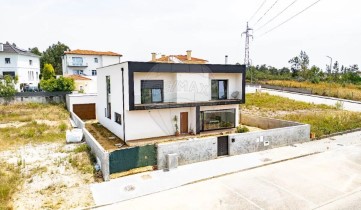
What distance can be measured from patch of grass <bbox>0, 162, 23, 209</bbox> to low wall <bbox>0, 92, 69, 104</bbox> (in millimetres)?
20846

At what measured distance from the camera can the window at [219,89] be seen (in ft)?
71.8

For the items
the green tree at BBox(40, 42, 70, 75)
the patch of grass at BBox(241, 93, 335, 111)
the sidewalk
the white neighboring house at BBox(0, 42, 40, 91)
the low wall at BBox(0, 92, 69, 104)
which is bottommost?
the sidewalk

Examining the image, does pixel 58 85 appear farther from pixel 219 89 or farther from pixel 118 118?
pixel 219 89

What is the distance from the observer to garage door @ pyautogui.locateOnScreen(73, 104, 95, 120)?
93.2ft

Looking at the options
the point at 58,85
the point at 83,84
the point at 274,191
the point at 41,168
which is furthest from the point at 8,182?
the point at 83,84

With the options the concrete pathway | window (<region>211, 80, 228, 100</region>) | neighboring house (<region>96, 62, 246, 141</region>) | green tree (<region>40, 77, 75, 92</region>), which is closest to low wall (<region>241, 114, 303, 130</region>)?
neighboring house (<region>96, 62, 246, 141</region>)

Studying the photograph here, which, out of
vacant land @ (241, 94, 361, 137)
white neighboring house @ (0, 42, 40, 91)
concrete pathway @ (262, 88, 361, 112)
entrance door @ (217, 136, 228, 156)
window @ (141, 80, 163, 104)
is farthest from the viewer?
white neighboring house @ (0, 42, 40, 91)

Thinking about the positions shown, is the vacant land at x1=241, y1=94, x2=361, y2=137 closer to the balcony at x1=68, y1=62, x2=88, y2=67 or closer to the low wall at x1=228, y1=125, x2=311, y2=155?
the low wall at x1=228, y1=125, x2=311, y2=155

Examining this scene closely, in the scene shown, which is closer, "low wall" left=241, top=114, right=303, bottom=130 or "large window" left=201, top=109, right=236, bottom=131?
"low wall" left=241, top=114, right=303, bottom=130

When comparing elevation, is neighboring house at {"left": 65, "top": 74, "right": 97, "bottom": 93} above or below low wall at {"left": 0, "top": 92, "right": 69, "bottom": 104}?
above

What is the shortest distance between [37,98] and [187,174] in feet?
90.6

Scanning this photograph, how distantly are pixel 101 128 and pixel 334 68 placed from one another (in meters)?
106

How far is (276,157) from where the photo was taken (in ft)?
49.8

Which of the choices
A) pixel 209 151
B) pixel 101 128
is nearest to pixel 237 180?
pixel 209 151
